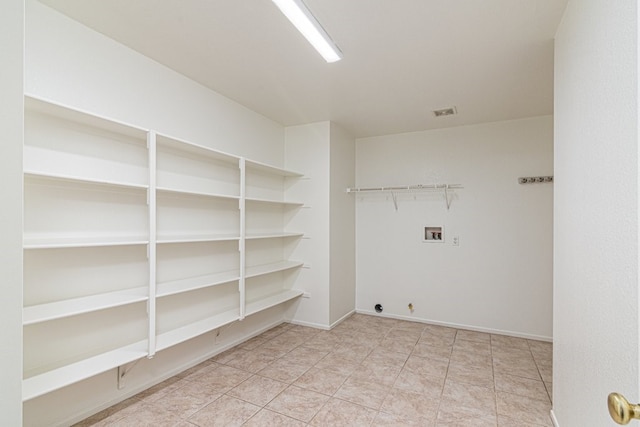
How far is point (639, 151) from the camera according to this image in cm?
88

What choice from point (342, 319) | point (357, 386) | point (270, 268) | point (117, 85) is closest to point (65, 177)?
point (117, 85)

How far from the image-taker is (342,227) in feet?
14.3

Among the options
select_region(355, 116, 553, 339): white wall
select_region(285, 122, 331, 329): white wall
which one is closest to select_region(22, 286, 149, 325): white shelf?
select_region(285, 122, 331, 329): white wall

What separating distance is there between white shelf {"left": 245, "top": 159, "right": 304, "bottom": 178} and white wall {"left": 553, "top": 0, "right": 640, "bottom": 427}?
2576mm

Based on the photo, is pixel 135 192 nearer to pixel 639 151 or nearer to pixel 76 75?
pixel 76 75

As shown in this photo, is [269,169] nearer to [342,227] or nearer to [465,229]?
[342,227]

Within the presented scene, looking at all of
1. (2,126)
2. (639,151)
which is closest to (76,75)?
(2,126)

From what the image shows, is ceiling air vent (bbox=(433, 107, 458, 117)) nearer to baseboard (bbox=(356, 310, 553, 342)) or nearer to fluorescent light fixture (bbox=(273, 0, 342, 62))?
fluorescent light fixture (bbox=(273, 0, 342, 62))

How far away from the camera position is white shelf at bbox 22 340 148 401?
5.54 ft

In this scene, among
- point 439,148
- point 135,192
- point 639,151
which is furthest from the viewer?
point 439,148

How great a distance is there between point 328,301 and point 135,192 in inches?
100

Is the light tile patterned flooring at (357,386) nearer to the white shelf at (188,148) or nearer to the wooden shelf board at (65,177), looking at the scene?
the wooden shelf board at (65,177)

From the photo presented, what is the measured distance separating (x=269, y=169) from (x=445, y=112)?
7.09 ft

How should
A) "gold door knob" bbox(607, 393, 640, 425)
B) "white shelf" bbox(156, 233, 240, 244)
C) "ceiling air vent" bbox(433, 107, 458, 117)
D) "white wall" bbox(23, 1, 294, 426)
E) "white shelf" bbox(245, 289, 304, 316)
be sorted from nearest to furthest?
"gold door knob" bbox(607, 393, 640, 425)
"white wall" bbox(23, 1, 294, 426)
"white shelf" bbox(156, 233, 240, 244)
"white shelf" bbox(245, 289, 304, 316)
"ceiling air vent" bbox(433, 107, 458, 117)
